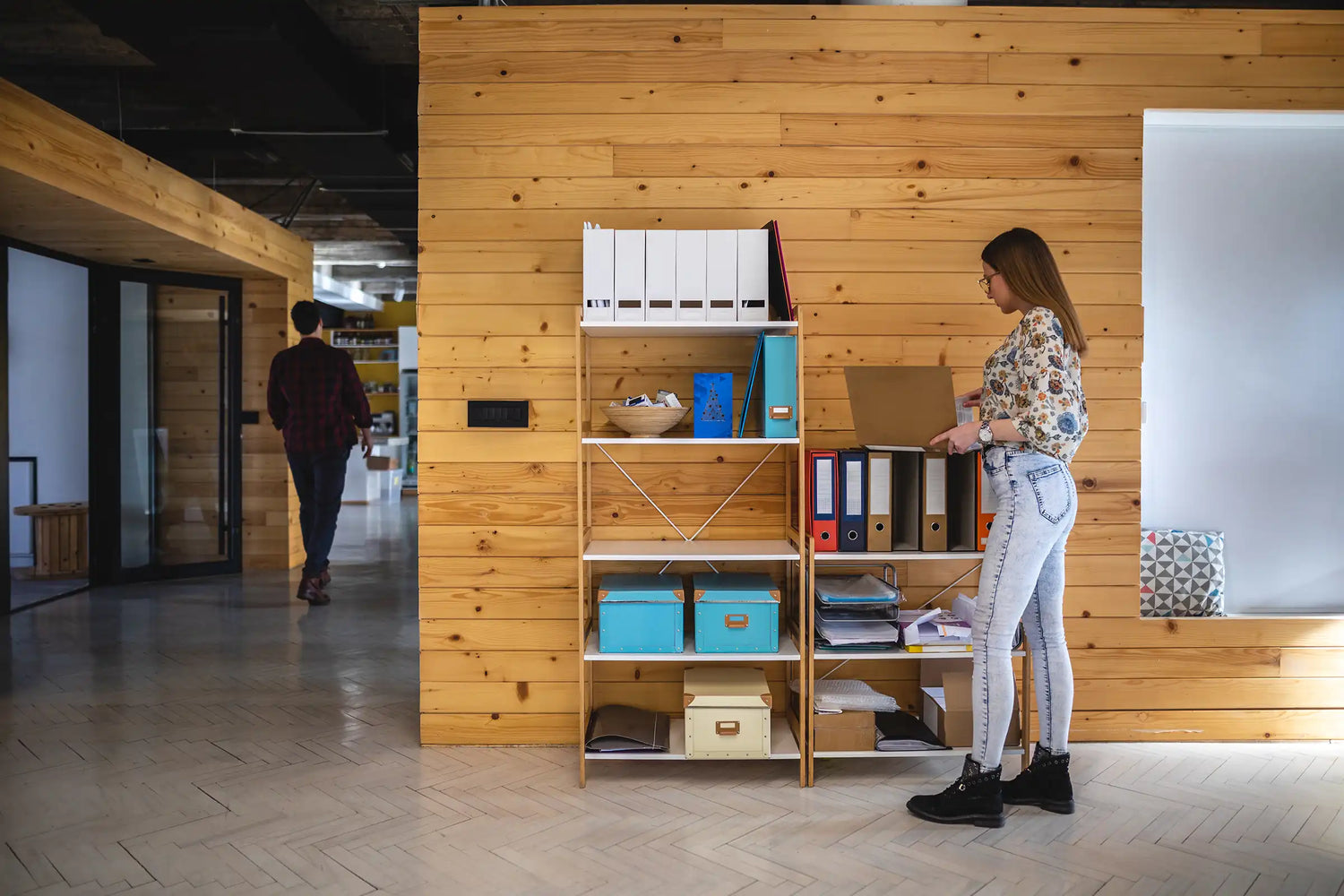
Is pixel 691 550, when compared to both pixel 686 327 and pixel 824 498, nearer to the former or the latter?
pixel 824 498

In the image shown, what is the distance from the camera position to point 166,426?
21.9 feet

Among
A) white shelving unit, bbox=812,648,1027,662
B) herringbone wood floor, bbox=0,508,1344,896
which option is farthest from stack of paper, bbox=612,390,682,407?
herringbone wood floor, bbox=0,508,1344,896

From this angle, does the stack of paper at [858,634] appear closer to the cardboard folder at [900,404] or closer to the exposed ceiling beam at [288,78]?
the cardboard folder at [900,404]

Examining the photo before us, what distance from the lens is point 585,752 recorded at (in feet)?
9.41

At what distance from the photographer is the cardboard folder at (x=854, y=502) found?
286 centimetres

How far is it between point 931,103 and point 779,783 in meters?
2.37

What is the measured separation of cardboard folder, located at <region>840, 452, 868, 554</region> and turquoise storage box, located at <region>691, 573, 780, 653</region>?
29 centimetres

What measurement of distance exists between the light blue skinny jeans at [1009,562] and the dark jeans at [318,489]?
3.90 meters

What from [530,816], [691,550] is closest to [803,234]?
[691,550]

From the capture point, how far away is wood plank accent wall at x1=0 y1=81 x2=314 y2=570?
13.6 feet

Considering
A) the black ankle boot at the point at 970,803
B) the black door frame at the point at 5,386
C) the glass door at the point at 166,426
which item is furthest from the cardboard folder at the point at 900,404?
the glass door at the point at 166,426

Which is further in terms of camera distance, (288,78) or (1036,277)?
(288,78)

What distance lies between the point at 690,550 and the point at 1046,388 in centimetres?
123

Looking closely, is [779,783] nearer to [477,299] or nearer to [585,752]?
[585,752]
